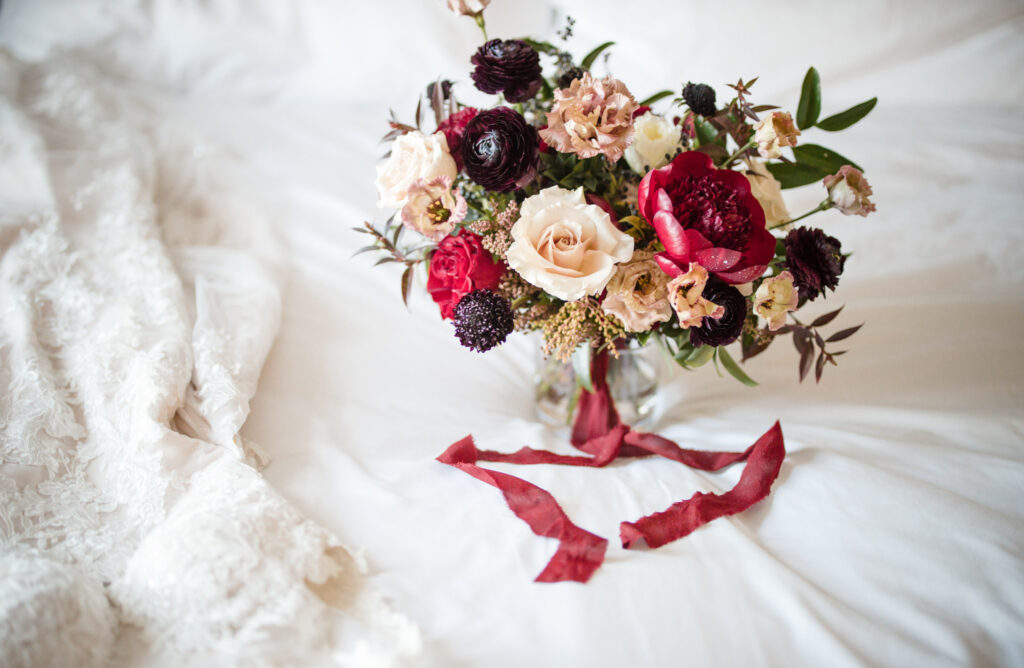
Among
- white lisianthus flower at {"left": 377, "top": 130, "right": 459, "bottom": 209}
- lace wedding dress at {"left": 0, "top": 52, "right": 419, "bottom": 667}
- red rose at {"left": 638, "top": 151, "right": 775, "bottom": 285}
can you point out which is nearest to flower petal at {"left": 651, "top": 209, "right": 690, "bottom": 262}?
red rose at {"left": 638, "top": 151, "right": 775, "bottom": 285}

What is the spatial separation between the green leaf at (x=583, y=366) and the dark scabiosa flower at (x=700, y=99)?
30 cm

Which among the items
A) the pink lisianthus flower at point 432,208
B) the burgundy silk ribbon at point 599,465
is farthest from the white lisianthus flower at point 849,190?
the pink lisianthus flower at point 432,208

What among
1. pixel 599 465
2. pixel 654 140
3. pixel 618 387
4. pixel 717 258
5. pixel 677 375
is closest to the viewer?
pixel 717 258

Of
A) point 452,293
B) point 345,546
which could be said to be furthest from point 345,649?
point 452,293

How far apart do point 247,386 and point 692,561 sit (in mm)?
582

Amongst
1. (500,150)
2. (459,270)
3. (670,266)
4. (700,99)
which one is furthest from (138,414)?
(700,99)

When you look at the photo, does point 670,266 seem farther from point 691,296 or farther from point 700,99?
point 700,99

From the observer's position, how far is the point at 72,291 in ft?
3.07

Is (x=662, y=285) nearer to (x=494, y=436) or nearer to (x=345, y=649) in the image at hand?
(x=494, y=436)

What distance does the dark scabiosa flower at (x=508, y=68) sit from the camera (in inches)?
28.0

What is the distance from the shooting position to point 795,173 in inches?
32.7

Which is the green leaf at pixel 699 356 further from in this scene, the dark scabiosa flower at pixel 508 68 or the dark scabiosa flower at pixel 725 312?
the dark scabiosa flower at pixel 508 68

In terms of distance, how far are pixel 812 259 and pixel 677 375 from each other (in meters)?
0.46

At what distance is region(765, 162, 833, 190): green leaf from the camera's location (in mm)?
→ 822
